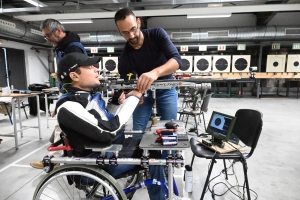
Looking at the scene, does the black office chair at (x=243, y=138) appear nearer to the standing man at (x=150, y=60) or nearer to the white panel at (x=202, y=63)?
the standing man at (x=150, y=60)

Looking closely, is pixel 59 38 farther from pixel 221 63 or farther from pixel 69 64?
pixel 221 63

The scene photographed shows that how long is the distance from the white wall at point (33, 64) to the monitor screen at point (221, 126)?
25.2 ft

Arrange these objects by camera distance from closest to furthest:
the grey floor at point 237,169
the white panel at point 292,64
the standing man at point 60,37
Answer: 1. the grey floor at point 237,169
2. the standing man at point 60,37
3. the white panel at point 292,64

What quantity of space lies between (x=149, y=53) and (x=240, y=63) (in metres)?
6.54

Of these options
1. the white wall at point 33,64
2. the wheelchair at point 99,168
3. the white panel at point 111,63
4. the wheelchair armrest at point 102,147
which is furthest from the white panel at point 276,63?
the white wall at point 33,64

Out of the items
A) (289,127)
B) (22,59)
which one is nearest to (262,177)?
(289,127)

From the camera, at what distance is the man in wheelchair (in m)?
0.82

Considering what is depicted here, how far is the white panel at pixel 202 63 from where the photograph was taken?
685 centimetres

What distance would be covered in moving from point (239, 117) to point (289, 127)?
245cm

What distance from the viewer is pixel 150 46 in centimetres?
124

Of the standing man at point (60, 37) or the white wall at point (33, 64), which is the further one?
the white wall at point (33, 64)

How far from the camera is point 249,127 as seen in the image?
1438 millimetres

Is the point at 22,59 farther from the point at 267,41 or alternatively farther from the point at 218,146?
the point at 267,41

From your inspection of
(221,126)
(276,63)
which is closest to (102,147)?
(221,126)
